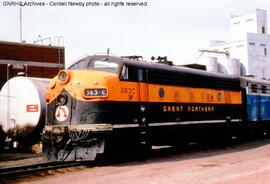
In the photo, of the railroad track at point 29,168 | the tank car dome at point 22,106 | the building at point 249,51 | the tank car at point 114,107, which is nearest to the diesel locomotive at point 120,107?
the tank car at point 114,107

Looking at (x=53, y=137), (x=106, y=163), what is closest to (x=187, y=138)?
(x=106, y=163)

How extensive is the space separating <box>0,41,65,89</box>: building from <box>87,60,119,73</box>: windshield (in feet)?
74.2

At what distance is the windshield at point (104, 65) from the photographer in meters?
12.8

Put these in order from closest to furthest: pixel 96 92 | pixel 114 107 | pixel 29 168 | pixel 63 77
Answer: pixel 29 168, pixel 96 92, pixel 114 107, pixel 63 77

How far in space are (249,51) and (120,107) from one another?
6418 centimetres

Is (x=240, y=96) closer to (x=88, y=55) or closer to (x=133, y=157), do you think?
(x=133, y=157)

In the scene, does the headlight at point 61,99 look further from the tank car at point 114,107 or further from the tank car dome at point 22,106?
the tank car dome at point 22,106

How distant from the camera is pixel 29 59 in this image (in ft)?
123

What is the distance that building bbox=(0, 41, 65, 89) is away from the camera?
35719 millimetres

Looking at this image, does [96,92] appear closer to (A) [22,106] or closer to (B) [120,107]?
(B) [120,107]

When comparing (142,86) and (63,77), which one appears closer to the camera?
(63,77)

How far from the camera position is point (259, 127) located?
861 inches

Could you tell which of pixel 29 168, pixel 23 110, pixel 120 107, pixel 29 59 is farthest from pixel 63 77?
pixel 29 59

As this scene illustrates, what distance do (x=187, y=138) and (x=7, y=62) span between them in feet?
80.2
